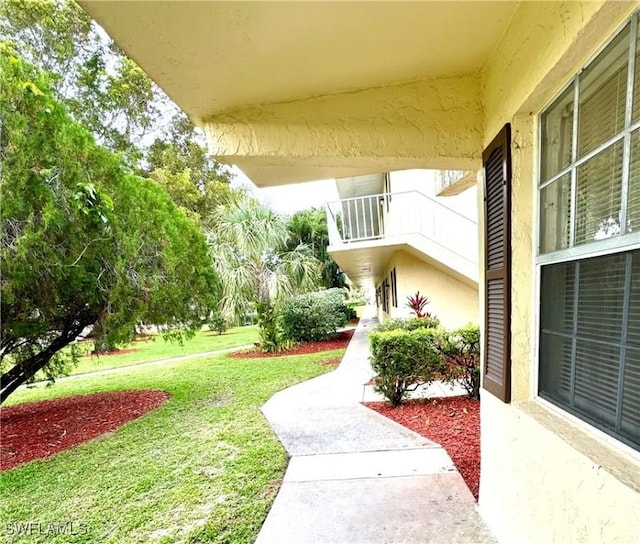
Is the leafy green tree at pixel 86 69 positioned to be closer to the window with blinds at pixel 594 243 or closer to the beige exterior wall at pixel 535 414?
the beige exterior wall at pixel 535 414

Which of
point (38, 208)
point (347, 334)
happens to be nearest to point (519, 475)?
point (38, 208)

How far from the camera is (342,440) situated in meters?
4.02

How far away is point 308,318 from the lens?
40.8ft

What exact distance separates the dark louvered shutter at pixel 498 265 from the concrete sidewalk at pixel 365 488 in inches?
41.7

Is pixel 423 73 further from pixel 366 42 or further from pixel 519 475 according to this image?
pixel 519 475

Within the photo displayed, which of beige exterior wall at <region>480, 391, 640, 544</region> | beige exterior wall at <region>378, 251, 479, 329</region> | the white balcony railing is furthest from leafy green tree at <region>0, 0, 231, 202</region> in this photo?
beige exterior wall at <region>480, 391, 640, 544</region>

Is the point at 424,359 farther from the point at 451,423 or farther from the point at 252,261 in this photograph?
the point at 252,261

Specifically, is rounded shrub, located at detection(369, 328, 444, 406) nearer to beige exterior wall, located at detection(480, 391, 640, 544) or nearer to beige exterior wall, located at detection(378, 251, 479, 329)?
beige exterior wall, located at detection(480, 391, 640, 544)

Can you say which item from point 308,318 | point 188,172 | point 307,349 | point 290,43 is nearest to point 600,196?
point 290,43

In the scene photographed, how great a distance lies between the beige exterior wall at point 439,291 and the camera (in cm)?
880

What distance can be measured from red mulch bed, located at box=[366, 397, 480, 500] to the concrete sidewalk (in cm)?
12

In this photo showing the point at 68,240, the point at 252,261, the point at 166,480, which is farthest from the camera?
the point at 252,261

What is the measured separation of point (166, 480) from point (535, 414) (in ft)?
10.8

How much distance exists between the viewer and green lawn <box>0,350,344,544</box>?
9.04ft
